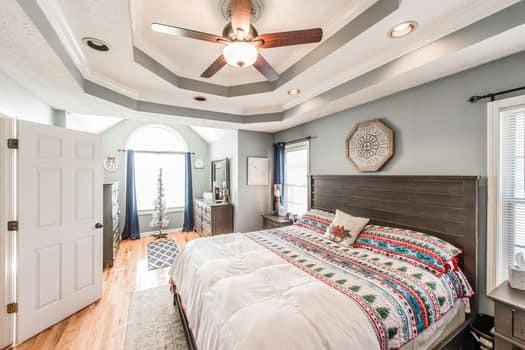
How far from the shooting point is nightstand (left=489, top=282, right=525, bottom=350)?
1.33 m

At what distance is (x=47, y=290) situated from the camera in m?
2.18

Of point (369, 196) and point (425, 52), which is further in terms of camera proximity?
point (369, 196)

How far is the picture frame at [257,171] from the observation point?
Result: 4.44 m

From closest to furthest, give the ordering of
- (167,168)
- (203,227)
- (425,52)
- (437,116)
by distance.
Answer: (425,52) → (437,116) → (203,227) → (167,168)

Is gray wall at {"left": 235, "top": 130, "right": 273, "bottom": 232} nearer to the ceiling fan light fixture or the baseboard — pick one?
the baseboard

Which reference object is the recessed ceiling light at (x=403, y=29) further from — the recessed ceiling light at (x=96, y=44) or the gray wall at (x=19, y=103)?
the gray wall at (x=19, y=103)

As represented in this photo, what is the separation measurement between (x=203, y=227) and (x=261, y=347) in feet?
14.3

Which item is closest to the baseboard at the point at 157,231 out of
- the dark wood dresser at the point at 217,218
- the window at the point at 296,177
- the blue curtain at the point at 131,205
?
the blue curtain at the point at 131,205

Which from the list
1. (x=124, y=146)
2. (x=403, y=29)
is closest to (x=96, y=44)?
(x=403, y=29)

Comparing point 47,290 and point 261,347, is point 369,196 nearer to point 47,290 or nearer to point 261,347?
point 261,347

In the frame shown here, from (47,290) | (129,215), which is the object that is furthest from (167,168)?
(47,290)

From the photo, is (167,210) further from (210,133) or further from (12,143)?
(12,143)

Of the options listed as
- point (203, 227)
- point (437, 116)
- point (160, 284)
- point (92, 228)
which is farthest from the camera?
point (203, 227)

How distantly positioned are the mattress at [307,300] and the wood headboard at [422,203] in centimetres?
54
